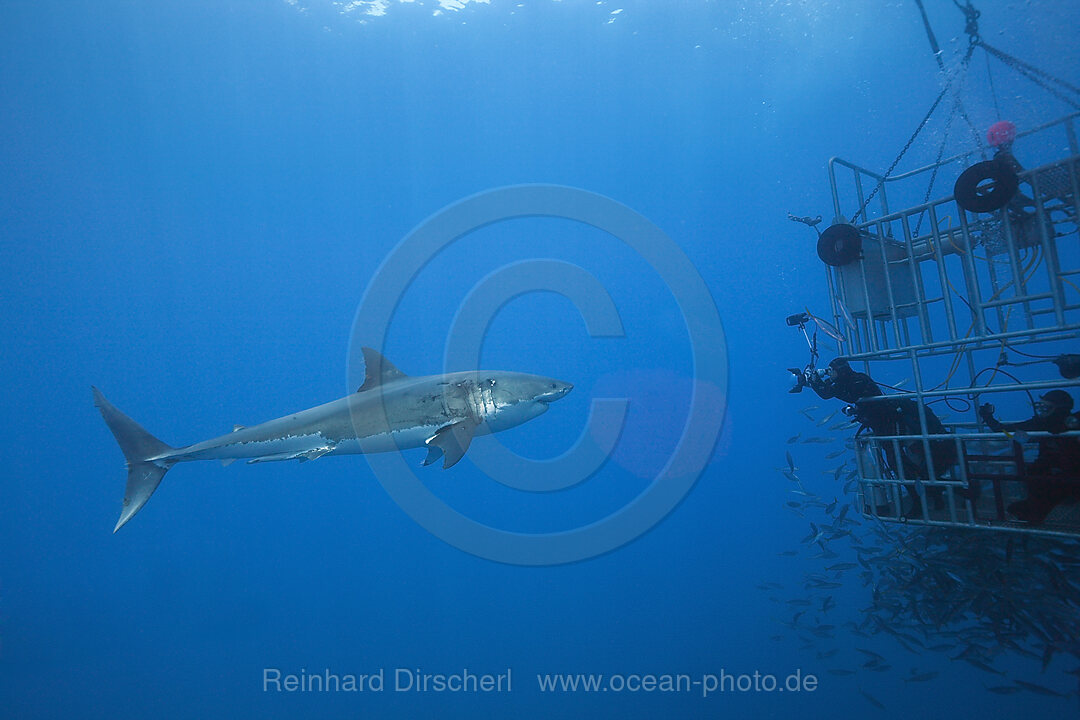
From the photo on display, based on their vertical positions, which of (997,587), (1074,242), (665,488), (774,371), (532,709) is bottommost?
(532,709)

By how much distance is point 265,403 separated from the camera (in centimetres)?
3944

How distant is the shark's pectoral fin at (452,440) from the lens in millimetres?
6895

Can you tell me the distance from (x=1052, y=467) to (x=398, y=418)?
7.80 metres

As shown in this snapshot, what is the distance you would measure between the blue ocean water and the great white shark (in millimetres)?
12948

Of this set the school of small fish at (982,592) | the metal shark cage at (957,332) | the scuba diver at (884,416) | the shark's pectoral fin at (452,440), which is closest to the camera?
the metal shark cage at (957,332)

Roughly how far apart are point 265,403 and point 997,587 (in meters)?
43.6

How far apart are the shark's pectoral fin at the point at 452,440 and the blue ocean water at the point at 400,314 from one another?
13.1m

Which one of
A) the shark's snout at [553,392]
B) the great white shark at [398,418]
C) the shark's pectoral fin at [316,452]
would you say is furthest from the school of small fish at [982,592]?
the shark's pectoral fin at [316,452]

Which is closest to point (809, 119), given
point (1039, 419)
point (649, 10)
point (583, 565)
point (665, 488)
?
point (649, 10)

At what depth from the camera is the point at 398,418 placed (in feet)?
24.8

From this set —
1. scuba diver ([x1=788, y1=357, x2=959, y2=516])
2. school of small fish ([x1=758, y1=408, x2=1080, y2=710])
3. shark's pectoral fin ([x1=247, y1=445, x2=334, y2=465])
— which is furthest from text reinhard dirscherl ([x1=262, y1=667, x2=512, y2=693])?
scuba diver ([x1=788, y1=357, x2=959, y2=516])

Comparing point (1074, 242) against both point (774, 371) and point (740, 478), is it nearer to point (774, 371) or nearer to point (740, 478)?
point (774, 371)

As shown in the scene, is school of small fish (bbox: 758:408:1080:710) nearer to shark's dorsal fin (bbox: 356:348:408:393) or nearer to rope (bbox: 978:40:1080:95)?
rope (bbox: 978:40:1080:95)

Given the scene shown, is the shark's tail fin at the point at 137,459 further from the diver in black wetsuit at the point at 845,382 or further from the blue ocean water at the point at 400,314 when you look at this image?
the blue ocean water at the point at 400,314
